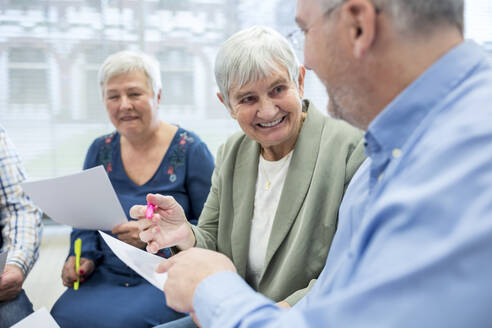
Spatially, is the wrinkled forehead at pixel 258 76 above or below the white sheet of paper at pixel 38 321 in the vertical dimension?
above

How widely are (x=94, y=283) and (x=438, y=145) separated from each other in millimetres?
1576

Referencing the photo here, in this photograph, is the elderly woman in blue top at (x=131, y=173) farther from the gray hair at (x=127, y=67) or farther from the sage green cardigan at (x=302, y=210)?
the sage green cardigan at (x=302, y=210)

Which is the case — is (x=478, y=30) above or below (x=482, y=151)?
above

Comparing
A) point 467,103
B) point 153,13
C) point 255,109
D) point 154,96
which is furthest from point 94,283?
point 153,13

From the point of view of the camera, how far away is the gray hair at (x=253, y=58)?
47.8 inches

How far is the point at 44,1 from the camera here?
132 inches

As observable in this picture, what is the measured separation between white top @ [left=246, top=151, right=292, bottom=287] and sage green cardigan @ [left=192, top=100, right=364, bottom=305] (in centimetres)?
3

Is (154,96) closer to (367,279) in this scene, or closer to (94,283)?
(94,283)

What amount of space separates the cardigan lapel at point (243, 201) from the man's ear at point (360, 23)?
0.79 metres

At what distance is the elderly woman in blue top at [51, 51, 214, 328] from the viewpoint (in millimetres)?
Answer: 1599

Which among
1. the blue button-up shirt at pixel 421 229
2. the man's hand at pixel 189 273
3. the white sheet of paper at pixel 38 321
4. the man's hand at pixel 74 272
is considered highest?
the blue button-up shirt at pixel 421 229

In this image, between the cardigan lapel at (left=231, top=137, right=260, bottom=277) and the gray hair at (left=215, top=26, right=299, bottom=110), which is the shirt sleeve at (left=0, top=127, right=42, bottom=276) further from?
the gray hair at (left=215, top=26, right=299, bottom=110)

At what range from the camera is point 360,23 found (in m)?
0.59

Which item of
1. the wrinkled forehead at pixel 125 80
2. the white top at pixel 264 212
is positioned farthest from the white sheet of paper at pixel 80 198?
the wrinkled forehead at pixel 125 80
